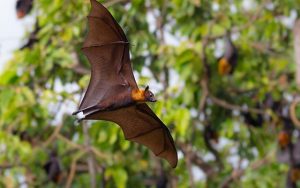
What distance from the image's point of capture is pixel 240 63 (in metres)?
6.57

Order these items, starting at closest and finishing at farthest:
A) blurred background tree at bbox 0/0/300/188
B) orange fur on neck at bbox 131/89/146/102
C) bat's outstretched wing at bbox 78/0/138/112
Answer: orange fur on neck at bbox 131/89/146/102, bat's outstretched wing at bbox 78/0/138/112, blurred background tree at bbox 0/0/300/188

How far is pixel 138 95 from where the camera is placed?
2.18 m

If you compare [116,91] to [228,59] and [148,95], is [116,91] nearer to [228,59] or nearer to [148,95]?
[148,95]

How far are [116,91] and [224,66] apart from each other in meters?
3.54

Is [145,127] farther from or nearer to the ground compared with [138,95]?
nearer to the ground

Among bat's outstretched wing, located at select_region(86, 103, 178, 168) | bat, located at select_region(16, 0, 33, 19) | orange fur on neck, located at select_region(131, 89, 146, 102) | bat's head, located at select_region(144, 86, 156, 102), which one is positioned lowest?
bat, located at select_region(16, 0, 33, 19)

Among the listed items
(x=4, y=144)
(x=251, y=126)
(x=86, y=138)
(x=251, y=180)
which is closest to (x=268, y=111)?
(x=251, y=126)

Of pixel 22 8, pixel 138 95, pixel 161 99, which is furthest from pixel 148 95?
pixel 22 8

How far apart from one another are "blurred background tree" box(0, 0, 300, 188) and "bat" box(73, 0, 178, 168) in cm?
248

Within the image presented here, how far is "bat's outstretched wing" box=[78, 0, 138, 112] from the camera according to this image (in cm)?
228

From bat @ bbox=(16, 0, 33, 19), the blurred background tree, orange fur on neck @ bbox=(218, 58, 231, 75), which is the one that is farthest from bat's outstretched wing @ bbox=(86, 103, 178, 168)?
bat @ bbox=(16, 0, 33, 19)

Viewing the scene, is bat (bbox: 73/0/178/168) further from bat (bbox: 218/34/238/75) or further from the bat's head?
bat (bbox: 218/34/238/75)

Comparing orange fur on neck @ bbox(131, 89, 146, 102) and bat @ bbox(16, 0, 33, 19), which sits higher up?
orange fur on neck @ bbox(131, 89, 146, 102)

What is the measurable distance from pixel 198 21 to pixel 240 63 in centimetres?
65
